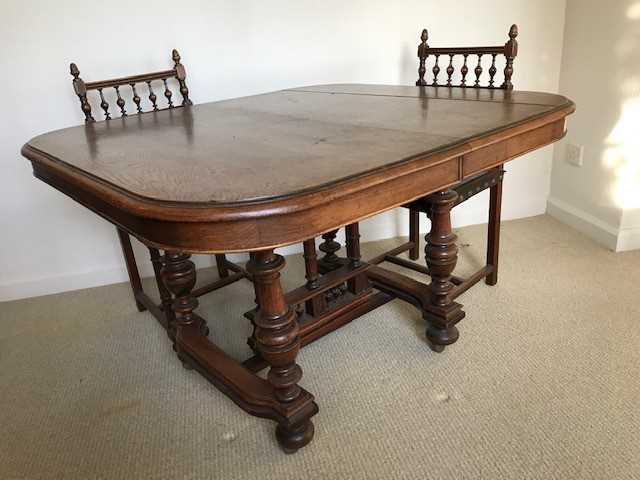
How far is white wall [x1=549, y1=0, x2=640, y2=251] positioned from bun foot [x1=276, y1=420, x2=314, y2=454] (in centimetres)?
177

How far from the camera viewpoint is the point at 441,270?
5.31 ft

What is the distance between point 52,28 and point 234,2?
29.9 inches

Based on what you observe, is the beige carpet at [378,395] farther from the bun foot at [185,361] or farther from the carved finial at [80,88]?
the carved finial at [80,88]

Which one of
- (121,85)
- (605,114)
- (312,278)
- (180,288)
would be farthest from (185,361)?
(605,114)

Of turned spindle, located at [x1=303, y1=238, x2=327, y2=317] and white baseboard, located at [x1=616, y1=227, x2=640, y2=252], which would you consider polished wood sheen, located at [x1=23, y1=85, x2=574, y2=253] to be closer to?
turned spindle, located at [x1=303, y1=238, x2=327, y2=317]

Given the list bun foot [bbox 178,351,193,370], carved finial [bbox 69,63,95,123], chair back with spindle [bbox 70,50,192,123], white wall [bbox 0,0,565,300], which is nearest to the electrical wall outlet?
white wall [bbox 0,0,565,300]

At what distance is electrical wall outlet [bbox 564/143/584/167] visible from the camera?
254 centimetres

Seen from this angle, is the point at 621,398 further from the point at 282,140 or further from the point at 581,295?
the point at 282,140

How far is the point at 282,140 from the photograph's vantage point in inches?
51.6

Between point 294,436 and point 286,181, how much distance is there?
2.43ft

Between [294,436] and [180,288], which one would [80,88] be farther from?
[294,436]

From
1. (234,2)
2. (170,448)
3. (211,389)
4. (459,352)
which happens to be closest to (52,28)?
(234,2)

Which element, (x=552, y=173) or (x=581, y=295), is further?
(x=552, y=173)

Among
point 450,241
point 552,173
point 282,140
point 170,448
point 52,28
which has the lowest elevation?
point 170,448
